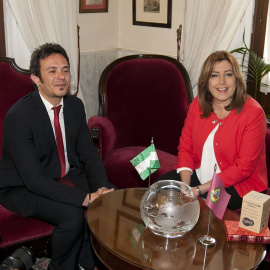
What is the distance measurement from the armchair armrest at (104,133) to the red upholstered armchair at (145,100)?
0.07 metres

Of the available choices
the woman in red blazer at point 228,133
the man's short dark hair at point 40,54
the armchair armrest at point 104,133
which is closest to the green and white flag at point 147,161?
the woman in red blazer at point 228,133

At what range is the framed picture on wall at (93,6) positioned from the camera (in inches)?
172

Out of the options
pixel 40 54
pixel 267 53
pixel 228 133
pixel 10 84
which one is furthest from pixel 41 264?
pixel 267 53

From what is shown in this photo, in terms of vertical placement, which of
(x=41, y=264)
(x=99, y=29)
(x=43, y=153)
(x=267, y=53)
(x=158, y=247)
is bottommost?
(x=41, y=264)

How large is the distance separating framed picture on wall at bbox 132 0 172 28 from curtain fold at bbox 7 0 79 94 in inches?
32.1

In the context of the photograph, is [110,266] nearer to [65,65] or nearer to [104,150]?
[65,65]

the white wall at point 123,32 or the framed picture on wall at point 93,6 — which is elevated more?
the framed picture on wall at point 93,6

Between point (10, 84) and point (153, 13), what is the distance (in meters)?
1.83

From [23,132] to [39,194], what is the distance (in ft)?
1.22

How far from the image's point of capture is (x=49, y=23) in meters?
3.82

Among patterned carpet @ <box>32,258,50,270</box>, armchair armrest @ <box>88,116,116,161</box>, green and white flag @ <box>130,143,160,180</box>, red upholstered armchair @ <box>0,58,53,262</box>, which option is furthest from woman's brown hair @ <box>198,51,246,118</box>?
patterned carpet @ <box>32,258,50,270</box>

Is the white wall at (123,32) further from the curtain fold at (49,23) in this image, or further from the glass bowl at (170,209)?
the glass bowl at (170,209)

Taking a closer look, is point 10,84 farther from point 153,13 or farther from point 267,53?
point 267,53

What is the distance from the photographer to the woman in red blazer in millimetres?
2742
